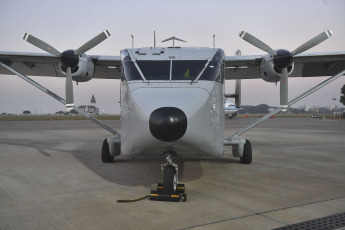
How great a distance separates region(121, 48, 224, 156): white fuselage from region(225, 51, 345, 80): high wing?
395 cm

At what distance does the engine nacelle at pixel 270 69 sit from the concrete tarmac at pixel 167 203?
8.50 ft

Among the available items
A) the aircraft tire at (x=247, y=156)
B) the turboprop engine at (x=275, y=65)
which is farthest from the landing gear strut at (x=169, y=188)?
the turboprop engine at (x=275, y=65)

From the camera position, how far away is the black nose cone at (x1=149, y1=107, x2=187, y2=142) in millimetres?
4277

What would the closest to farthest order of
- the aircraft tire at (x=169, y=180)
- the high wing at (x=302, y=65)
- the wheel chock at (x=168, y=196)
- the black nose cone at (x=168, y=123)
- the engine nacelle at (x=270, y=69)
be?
the black nose cone at (x=168, y=123)
the wheel chock at (x=168, y=196)
the aircraft tire at (x=169, y=180)
the engine nacelle at (x=270, y=69)
the high wing at (x=302, y=65)

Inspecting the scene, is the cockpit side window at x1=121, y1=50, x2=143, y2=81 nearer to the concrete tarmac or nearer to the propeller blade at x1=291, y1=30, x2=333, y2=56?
the concrete tarmac

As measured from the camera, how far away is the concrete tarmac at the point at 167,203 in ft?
13.3

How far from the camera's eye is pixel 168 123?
14.0 feet

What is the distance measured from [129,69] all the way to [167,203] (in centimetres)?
280

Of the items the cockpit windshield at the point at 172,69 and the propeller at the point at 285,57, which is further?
the propeller at the point at 285,57

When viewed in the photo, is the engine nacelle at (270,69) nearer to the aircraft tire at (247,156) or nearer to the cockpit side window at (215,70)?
the aircraft tire at (247,156)

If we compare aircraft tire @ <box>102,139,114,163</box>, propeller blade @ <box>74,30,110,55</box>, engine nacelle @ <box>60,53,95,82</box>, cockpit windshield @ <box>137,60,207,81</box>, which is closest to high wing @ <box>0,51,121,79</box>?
engine nacelle @ <box>60,53,95,82</box>

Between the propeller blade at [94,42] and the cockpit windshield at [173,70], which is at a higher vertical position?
the propeller blade at [94,42]

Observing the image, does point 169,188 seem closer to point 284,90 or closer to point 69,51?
point 284,90

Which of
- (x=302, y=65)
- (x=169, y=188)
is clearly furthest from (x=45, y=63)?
(x=302, y=65)
